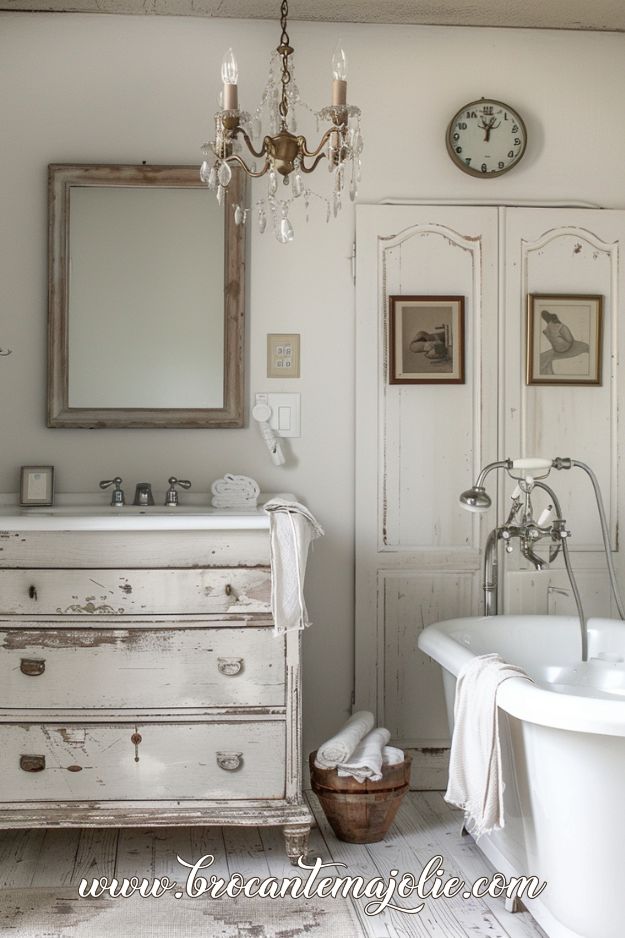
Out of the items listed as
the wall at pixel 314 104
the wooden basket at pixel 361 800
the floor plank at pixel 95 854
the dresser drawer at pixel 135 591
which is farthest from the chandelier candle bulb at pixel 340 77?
the floor plank at pixel 95 854

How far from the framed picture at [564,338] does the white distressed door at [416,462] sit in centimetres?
15

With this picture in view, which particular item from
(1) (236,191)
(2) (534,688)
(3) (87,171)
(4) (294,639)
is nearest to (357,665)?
(4) (294,639)

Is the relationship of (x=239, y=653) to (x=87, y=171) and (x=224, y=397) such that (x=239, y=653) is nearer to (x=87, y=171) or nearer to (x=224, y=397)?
(x=224, y=397)

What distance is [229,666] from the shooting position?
272 cm

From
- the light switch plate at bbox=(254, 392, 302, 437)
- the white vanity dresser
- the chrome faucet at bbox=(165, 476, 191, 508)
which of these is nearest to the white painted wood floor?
the white vanity dresser

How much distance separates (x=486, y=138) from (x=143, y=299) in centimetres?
136

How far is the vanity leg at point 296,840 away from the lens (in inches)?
107

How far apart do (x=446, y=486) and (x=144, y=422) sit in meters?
1.11

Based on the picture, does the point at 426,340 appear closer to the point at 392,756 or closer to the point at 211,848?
the point at 392,756

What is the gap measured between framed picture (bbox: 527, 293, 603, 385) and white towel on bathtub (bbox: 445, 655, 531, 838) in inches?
56.3

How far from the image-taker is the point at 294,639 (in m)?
2.74

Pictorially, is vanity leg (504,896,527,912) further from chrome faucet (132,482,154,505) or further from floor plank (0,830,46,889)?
chrome faucet (132,482,154,505)

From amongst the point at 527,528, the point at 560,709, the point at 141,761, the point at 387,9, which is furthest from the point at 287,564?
the point at 387,9

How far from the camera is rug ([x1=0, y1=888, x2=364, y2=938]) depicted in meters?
2.35
